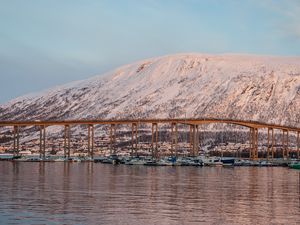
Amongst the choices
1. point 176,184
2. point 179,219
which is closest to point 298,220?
point 179,219

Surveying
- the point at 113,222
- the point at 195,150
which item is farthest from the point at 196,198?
the point at 195,150

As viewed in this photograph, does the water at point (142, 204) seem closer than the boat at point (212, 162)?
Yes

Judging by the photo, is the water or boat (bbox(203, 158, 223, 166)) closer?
the water

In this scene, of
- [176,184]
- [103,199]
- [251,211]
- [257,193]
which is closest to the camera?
[251,211]

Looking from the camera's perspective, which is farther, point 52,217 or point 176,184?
point 176,184

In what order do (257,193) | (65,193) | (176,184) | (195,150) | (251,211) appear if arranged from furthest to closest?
(195,150) < (176,184) < (257,193) < (65,193) < (251,211)

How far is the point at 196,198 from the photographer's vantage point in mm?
52344

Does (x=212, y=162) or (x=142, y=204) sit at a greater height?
(x=142, y=204)

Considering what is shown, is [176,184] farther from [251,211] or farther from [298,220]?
[298,220]

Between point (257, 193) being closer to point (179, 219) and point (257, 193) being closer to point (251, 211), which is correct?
point (251, 211)

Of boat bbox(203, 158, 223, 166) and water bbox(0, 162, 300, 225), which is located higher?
water bbox(0, 162, 300, 225)

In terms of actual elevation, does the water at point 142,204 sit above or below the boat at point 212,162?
above

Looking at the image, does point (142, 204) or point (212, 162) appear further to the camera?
point (212, 162)

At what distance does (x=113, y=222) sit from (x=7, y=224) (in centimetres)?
567
